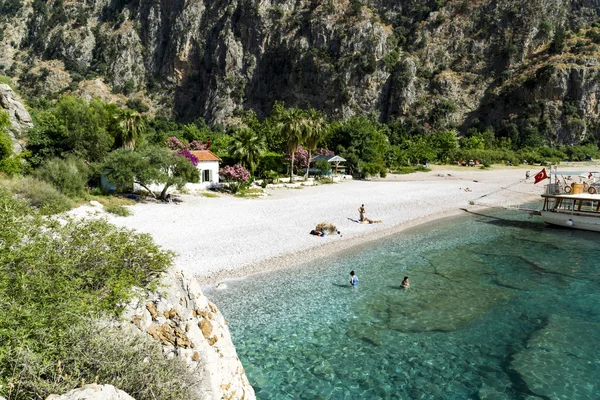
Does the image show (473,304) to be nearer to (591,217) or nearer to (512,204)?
(591,217)

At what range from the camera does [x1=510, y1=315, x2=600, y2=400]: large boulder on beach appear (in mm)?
10125

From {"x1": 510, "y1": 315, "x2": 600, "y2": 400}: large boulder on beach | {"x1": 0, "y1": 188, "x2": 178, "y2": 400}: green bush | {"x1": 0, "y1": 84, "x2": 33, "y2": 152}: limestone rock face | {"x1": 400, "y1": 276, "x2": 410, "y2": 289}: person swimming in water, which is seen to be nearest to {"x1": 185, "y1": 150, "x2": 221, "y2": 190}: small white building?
{"x1": 0, "y1": 84, "x2": 33, "y2": 152}: limestone rock face

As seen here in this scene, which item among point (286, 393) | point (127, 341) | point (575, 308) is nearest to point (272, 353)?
point (286, 393)

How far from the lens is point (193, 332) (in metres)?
6.99

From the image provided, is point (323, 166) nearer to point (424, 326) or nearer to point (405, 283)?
point (405, 283)

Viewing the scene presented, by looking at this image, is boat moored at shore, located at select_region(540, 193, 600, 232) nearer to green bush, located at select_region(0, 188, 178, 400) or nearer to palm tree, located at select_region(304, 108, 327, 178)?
palm tree, located at select_region(304, 108, 327, 178)

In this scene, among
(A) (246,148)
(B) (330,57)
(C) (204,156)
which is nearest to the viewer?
(C) (204,156)

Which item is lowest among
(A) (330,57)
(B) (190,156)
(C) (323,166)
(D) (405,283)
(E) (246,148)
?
(D) (405,283)

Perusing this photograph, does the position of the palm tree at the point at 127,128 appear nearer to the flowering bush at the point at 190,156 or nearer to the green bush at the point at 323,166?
the flowering bush at the point at 190,156

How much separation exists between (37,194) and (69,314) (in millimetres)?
20728

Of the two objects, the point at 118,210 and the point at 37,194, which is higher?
the point at 37,194

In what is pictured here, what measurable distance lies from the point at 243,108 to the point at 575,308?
126352mm

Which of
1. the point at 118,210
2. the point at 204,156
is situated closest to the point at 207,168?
the point at 204,156

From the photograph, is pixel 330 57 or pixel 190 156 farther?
pixel 330 57
